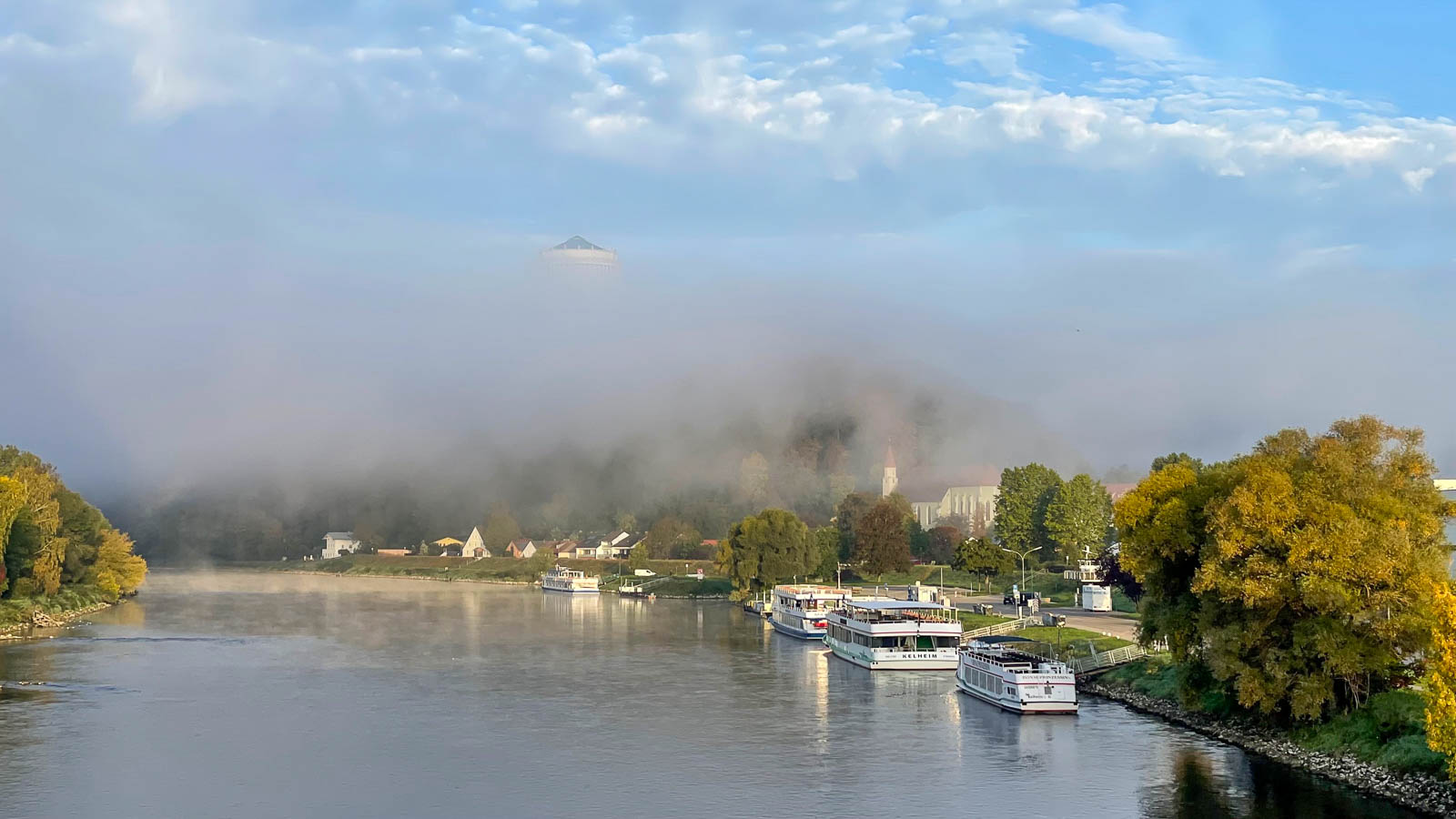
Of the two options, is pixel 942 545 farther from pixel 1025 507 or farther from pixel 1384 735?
pixel 1384 735

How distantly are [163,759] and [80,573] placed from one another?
88014 millimetres

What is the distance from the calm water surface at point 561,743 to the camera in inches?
1833

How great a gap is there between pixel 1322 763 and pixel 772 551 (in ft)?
334

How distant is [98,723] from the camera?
61188mm

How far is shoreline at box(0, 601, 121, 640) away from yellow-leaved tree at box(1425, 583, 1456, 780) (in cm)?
9926

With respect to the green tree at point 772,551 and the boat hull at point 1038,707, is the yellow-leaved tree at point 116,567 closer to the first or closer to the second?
the green tree at point 772,551

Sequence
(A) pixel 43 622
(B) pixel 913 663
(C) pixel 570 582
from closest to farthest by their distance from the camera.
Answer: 1. (B) pixel 913 663
2. (A) pixel 43 622
3. (C) pixel 570 582

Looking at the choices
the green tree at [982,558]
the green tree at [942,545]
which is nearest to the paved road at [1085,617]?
the green tree at [982,558]

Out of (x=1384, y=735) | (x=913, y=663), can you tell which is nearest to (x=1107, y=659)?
(x=913, y=663)

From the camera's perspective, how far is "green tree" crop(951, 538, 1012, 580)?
12875 centimetres

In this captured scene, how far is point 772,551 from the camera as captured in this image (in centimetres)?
14950

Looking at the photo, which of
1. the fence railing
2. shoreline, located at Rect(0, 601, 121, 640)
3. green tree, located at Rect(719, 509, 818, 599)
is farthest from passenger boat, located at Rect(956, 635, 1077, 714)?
shoreline, located at Rect(0, 601, 121, 640)

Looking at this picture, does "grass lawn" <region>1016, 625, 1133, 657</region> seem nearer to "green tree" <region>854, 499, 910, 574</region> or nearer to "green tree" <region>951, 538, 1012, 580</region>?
"green tree" <region>951, 538, 1012, 580</region>

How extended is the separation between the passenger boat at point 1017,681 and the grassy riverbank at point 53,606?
78885 mm
